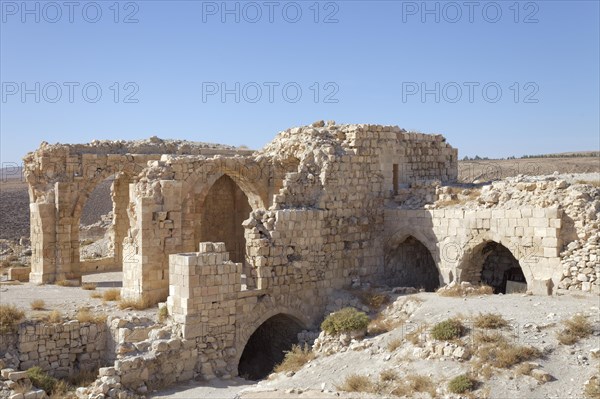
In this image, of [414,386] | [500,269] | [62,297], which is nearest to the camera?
[414,386]

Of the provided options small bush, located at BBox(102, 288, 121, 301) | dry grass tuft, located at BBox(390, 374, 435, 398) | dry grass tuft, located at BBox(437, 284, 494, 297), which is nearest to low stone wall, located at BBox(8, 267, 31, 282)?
small bush, located at BBox(102, 288, 121, 301)

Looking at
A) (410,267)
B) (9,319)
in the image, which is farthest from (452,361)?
(9,319)

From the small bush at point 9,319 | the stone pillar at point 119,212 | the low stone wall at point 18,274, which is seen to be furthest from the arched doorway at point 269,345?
the low stone wall at point 18,274

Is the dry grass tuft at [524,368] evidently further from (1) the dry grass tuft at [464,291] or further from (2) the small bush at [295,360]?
(2) the small bush at [295,360]

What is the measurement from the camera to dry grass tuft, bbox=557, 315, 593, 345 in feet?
34.5

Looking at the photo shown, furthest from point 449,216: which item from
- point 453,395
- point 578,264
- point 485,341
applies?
point 453,395

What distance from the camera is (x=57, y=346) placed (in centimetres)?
1302

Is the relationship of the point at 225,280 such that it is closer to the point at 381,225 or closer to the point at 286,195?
the point at 286,195

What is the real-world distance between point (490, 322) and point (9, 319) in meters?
8.94

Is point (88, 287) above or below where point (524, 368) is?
above

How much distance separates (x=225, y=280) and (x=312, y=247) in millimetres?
2598

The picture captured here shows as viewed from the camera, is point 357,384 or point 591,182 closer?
point 357,384

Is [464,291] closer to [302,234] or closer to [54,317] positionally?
[302,234]

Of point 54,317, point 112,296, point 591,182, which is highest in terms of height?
point 591,182
